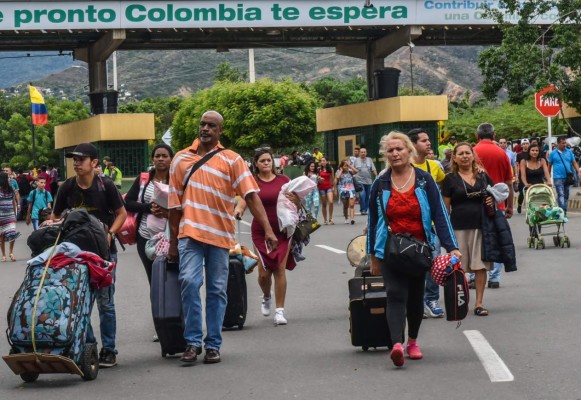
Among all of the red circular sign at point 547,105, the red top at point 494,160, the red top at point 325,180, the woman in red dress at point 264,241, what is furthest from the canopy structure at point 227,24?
the woman in red dress at point 264,241

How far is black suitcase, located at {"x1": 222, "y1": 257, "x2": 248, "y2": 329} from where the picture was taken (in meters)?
11.3

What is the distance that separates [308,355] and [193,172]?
5.28 feet

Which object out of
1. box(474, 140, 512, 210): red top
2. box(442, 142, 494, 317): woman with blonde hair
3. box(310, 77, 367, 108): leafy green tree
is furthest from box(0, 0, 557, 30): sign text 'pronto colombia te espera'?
box(310, 77, 367, 108): leafy green tree

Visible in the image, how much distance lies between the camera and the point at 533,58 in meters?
31.5

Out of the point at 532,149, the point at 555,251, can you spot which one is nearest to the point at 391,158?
→ the point at 555,251

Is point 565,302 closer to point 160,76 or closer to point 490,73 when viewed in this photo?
point 490,73

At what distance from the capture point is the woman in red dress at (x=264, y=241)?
1205cm

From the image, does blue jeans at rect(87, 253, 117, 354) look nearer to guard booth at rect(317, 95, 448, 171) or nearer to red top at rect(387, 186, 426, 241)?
red top at rect(387, 186, 426, 241)

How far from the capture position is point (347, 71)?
193125mm

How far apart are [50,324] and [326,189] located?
21692mm

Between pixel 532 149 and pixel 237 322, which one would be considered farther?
pixel 532 149

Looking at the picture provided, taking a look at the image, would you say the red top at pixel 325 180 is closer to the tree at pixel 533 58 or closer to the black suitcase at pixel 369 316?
the tree at pixel 533 58

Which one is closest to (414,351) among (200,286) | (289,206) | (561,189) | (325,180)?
(200,286)

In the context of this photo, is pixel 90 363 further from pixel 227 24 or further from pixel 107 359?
pixel 227 24
